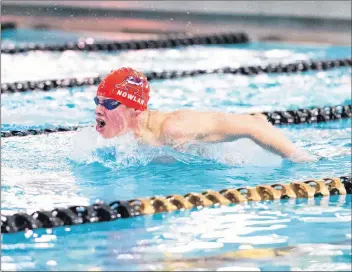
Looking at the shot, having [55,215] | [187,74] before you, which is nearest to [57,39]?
[187,74]

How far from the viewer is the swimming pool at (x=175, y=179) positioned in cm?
336

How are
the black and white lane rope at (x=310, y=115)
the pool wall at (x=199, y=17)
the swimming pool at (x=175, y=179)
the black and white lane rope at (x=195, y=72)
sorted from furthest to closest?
the pool wall at (x=199, y=17)
the black and white lane rope at (x=195, y=72)
the black and white lane rope at (x=310, y=115)
the swimming pool at (x=175, y=179)

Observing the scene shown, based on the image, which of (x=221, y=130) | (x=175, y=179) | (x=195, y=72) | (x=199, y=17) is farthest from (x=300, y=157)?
(x=199, y=17)

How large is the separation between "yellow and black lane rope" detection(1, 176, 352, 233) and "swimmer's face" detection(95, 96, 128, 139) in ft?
2.02

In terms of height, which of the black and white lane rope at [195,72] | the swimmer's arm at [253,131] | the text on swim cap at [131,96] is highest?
the black and white lane rope at [195,72]

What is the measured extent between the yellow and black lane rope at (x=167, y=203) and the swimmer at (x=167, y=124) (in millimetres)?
326

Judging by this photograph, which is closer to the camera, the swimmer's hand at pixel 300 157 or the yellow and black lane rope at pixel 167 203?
the yellow and black lane rope at pixel 167 203

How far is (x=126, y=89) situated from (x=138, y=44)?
4054 mm

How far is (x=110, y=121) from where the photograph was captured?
4492 millimetres

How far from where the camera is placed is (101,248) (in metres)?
3.42

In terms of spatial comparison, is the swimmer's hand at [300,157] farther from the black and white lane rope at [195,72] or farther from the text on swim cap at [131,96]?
the black and white lane rope at [195,72]

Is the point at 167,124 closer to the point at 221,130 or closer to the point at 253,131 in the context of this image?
the point at 221,130

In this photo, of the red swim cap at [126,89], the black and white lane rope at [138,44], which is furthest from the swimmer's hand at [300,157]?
the black and white lane rope at [138,44]

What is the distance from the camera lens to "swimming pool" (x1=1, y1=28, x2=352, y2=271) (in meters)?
3.36
